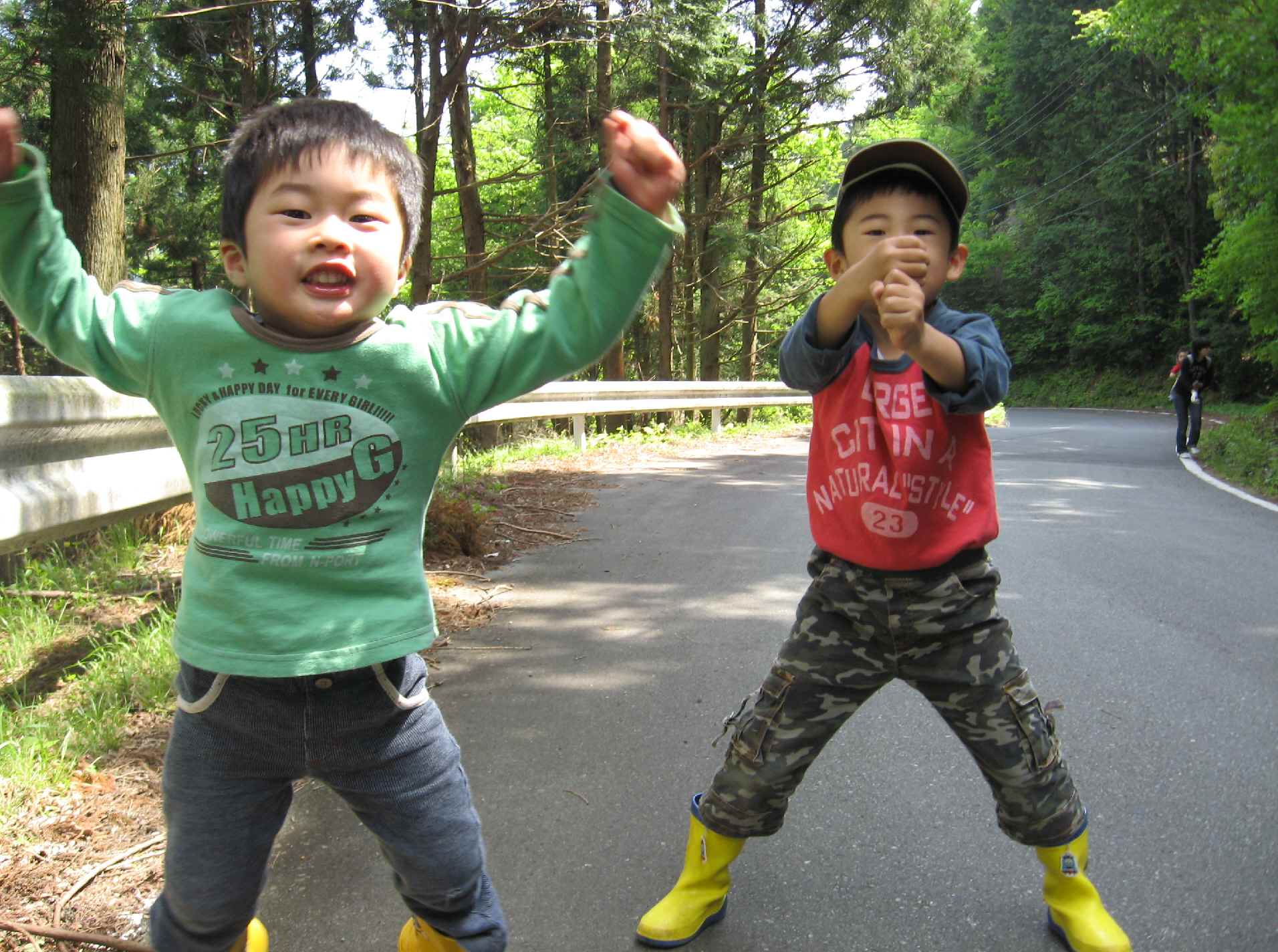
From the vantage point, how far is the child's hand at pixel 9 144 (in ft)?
5.77

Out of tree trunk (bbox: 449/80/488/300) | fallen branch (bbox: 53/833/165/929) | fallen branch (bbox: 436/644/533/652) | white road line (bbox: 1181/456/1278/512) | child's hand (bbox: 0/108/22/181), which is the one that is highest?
tree trunk (bbox: 449/80/488/300)

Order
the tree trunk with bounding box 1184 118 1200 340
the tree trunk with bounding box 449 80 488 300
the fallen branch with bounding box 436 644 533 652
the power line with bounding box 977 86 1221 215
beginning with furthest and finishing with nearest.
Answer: the power line with bounding box 977 86 1221 215 → the tree trunk with bounding box 1184 118 1200 340 → the tree trunk with bounding box 449 80 488 300 → the fallen branch with bounding box 436 644 533 652

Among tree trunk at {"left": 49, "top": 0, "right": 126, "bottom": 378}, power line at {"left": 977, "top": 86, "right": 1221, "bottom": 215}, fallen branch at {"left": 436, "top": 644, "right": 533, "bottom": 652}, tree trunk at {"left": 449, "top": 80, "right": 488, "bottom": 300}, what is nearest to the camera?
fallen branch at {"left": 436, "top": 644, "right": 533, "bottom": 652}

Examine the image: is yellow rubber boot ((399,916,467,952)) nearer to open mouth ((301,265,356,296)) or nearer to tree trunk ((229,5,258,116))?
open mouth ((301,265,356,296))

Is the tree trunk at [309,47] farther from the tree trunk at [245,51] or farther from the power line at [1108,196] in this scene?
the power line at [1108,196]

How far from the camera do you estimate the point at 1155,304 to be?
127 feet

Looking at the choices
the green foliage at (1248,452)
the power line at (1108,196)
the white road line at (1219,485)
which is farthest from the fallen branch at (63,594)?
the power line at (1108,196)

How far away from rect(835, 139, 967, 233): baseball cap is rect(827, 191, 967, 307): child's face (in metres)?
0.04

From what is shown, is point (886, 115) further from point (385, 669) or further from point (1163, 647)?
point (385, 669)

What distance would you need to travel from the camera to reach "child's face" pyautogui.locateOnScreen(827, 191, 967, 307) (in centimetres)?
234

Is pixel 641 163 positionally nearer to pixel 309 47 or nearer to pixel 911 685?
pixel 911 685

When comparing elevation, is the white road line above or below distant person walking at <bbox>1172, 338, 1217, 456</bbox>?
below

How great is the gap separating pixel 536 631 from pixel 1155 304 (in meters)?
39.6

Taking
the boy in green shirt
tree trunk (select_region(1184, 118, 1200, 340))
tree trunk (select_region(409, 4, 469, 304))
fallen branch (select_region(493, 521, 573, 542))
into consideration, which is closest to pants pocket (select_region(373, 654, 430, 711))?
the boy in green shirt
